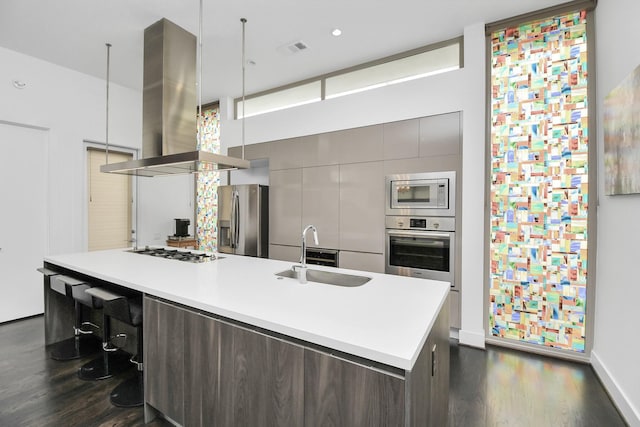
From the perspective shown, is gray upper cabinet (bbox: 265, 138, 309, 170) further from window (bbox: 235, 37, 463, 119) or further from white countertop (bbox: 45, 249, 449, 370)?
white countertop (bbox: 45, 249, 449, 370)

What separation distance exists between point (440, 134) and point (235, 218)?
292 centimetres

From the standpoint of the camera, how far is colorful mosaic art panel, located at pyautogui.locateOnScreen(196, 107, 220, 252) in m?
5.18

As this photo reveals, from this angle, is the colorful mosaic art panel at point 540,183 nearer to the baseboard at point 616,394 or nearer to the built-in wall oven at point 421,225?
the baseboard at point 616,394

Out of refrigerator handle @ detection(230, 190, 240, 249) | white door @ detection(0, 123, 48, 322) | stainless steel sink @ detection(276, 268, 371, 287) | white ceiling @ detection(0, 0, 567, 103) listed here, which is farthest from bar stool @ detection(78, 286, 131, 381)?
white ceiling @ detection(0, 0, 567, 103)

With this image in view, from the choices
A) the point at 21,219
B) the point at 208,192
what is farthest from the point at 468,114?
the point at 21,219

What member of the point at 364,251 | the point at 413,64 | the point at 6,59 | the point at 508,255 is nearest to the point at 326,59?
the point at 413,64

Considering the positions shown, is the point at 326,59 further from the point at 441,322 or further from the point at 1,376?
the point at 1,376

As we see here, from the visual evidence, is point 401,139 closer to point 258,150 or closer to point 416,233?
point 416,233

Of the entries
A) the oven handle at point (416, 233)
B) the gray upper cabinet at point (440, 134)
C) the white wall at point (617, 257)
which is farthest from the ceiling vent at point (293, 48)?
the white wall at point (617, 257)

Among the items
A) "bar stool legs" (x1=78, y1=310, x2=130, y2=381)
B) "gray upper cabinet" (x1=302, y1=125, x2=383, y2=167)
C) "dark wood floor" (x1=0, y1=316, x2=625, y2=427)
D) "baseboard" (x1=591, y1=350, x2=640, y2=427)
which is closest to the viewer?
"baseboard" (x1=591, y1=350, x2=640, y2=427)

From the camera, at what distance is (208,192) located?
5.30 m

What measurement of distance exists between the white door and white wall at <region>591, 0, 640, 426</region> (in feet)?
18.6

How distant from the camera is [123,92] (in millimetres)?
4492

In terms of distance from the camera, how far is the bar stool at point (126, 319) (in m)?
1.94
